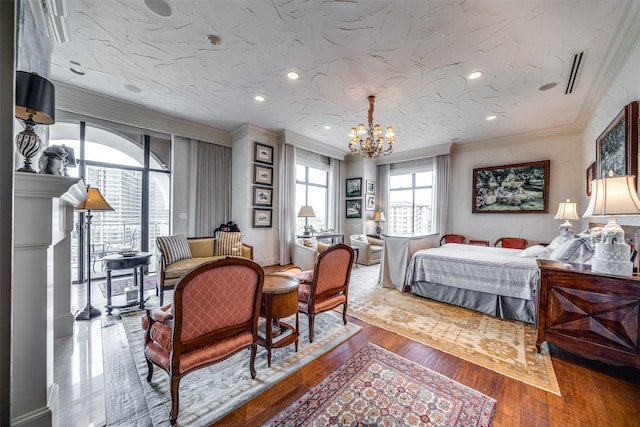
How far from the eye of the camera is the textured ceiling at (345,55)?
216 centimetres

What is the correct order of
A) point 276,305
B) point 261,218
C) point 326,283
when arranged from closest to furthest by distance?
point 276,305
point 326,283
point 261,218

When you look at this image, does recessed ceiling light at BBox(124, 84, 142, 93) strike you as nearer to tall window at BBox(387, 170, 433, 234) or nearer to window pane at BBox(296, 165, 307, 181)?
window pane at BBox(296, 165, 307, 181)

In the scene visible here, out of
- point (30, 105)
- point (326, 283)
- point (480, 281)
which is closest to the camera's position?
point (30, 105)

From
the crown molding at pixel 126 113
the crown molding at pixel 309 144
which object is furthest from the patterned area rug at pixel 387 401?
the crown molding at pixel 126 113

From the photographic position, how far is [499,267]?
2.99 m

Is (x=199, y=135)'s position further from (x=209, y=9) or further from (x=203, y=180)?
(x=209, y=9)

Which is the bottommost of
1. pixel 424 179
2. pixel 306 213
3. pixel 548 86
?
pixel 306 213

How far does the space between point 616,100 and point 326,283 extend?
3904 millimetres

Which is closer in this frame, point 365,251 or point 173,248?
point 173,248

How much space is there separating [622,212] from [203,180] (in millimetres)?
5820

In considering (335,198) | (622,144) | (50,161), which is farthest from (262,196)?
(622,144)

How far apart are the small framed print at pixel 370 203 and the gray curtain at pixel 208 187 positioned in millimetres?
3858

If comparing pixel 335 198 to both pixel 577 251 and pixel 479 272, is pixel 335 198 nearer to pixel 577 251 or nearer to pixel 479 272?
pixel 479 272

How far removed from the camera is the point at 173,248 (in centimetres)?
359
